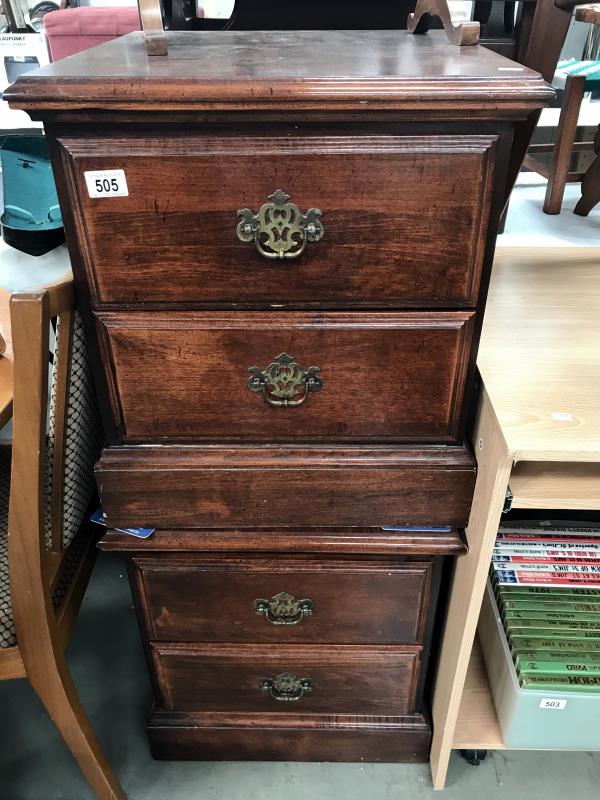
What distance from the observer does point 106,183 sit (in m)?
0.63

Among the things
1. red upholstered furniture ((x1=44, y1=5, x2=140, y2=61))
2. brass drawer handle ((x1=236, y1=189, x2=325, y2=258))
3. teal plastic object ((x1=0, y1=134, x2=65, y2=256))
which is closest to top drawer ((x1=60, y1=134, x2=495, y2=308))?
brass drawer handle ((x1=236, y1=189, x2=325, y2=258))

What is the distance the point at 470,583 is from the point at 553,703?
0.26 meters

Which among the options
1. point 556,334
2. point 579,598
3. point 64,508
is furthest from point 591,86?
point 64,508

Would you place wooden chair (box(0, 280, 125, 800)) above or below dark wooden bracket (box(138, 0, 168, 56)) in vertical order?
below

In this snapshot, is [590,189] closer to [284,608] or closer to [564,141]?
[564,141]

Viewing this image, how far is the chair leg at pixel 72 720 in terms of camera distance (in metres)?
0.86

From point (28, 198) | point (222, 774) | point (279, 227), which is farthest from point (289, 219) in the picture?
point (28, 198)

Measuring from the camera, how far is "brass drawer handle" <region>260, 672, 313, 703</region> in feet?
3.35

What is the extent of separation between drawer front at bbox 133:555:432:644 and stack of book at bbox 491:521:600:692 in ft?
0.52

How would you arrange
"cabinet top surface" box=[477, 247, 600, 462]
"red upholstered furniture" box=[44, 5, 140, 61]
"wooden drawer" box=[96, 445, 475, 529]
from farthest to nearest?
"red upholstered furniture" box=[44, 5, 140, 61]
"wooden drawer" box=[96, 445, 475, 529]
"cabinet top surface" box=[477, 247, 600, 462]

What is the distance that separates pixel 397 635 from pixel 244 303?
0.56m

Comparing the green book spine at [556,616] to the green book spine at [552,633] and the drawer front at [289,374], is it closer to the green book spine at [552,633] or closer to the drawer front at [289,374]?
the green book spine at [552,633]

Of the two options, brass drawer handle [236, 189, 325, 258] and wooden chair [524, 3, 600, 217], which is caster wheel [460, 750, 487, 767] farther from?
wooden chair [524, 3, 600, 217]

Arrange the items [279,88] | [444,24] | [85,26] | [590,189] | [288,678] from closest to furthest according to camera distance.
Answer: [279,88]
[444,24]
[288,678]
[590,189]
[85,26]
